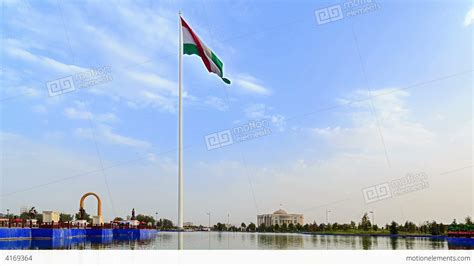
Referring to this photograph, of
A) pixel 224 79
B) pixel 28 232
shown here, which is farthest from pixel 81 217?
pixel 224 79

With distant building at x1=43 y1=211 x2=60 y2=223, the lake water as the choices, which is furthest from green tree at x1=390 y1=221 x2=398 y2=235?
distant building at x1=43 y1=211 x2=60 y2=223

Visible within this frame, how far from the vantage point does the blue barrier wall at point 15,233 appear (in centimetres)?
2468

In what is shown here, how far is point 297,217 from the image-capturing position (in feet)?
397

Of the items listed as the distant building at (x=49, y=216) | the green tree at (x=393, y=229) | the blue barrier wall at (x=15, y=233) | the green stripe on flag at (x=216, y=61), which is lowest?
the green tree at (x=393, y=229)

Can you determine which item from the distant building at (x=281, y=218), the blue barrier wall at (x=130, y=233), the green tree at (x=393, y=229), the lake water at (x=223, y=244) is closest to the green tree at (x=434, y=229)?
the green tree at (x=393, y=229)

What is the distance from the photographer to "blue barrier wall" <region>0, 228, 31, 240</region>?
24678 mm

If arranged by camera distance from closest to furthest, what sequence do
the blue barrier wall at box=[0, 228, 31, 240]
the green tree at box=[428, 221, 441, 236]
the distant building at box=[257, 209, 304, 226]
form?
the blue barrier wall at box=[0, 228, 31, 240], the green tree at box=[428, 221, 441, 236], the distant building at box=[257, 209, 304, 226]

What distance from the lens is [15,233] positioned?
2612 centimetres

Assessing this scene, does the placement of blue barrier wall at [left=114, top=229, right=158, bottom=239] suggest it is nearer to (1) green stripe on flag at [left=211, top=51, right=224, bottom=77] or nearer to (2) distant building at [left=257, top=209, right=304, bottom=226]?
(1) green stripe on flag at [left=211, top=51, right=224, bottom=77]

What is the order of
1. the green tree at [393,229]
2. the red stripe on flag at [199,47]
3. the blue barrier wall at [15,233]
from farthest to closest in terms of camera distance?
the green tree at [393,229], the blue barrier wall at [15,233], the red stripe on flag at [199,47]

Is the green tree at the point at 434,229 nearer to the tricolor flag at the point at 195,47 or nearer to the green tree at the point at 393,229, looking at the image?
the green tree at the point at 393,229
